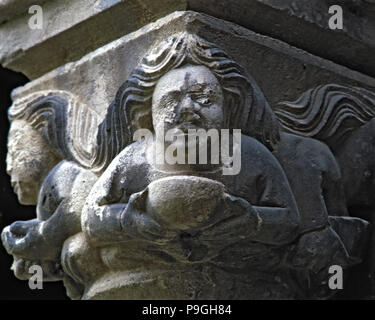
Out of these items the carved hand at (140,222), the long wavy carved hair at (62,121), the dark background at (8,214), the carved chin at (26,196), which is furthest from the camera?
the dark background at (8,214)

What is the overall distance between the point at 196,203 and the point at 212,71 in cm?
31

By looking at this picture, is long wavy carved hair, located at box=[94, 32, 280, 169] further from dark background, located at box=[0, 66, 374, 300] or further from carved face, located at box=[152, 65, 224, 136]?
dark background, located at box=[0, 66, 374, 300]

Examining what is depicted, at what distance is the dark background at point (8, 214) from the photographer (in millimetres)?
3672

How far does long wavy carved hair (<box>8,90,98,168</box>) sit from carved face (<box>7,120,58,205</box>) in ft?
0.06

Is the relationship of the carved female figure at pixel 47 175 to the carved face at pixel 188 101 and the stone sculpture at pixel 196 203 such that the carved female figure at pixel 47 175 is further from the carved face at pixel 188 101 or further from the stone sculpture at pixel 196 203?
the carved face at pixel 188 101

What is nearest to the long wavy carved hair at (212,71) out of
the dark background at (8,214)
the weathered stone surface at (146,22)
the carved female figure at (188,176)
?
the carved female figure at (188,176)

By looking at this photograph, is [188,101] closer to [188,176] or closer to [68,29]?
[188,176]

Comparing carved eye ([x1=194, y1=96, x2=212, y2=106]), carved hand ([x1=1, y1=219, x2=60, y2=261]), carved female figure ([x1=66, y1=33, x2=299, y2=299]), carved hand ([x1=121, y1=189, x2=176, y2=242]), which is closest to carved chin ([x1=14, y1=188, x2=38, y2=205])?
carved hand ([x1=1, y1=219, x2=60, y2=261])

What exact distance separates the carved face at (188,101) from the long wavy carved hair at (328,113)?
0.24 meters

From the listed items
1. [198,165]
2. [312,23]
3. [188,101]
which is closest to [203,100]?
[188,101]

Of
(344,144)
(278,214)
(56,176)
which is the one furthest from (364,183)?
(56,176)

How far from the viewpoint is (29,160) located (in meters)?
2.66

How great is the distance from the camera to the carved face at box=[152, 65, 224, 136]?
2.28 m

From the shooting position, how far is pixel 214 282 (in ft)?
7.75
